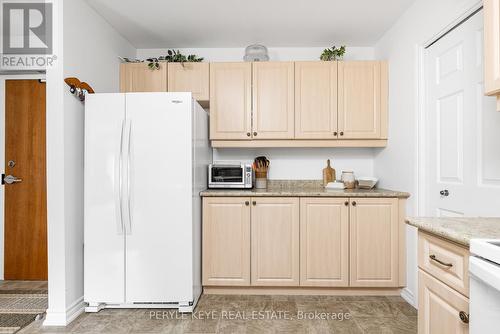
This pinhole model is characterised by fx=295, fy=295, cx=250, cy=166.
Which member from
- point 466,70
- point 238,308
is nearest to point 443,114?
point 466,70

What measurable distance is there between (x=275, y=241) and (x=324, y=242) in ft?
1.45

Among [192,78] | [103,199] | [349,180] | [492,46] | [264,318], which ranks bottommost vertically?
[264,318]

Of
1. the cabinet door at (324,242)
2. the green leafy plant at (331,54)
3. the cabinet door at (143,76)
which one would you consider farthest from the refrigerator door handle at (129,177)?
the green leafy plant at (331,54)

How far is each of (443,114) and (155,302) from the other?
2.61 meters

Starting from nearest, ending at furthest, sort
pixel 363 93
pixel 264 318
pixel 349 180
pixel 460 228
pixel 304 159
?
pixel 460 228 → pixel 264 318 → pixel 363 93 → pixel 349 180 → pixel 304 159

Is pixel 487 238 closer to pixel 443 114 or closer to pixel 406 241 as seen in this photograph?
pixel 443 114

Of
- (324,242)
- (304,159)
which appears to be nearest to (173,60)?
(304,159)

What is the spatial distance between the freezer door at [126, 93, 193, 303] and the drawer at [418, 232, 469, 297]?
1.61 metres

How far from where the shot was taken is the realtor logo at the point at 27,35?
7.34 ft

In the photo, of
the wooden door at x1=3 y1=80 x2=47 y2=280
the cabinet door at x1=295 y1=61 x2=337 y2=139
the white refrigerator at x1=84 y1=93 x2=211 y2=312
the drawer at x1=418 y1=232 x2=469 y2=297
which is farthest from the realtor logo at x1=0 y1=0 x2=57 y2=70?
the drawer at x1=418 y1=232 x2=469 y2=297

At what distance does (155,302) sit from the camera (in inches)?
92.8

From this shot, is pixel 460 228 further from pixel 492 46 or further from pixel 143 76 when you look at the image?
pixel 143 76

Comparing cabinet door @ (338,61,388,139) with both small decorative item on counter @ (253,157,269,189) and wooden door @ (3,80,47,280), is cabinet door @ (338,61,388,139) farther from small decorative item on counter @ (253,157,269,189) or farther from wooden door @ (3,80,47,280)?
wooden door @ (3,80,47,280)

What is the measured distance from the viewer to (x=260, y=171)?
3180mm
